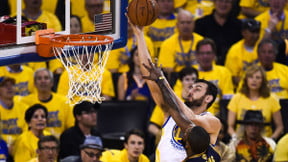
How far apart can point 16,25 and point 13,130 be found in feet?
9.11

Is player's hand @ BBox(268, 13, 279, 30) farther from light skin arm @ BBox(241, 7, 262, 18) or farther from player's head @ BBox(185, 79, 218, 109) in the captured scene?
player's head @ BBox(185, 79, 218, 109)

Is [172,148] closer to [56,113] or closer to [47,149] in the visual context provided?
[47,149]

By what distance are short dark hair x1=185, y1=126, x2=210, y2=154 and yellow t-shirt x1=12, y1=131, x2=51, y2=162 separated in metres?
3.13

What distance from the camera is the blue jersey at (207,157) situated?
263 inches

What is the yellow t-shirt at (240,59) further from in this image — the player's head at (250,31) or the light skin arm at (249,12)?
the light skin arm at (249,12)

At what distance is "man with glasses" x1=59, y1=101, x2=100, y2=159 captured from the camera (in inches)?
362

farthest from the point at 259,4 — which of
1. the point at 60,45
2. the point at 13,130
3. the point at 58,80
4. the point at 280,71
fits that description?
the point at 60,45

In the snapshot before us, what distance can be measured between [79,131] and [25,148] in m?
0.70

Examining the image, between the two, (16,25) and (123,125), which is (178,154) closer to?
(16,25)

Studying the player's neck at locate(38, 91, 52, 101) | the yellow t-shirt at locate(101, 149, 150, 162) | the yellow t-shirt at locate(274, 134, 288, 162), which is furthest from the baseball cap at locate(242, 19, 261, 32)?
the player's neck at locate(38, 91, 52, 101)

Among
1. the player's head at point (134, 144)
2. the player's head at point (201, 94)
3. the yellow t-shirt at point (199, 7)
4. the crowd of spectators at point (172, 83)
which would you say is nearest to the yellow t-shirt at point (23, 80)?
the crowd of spectators at point (172, 83)

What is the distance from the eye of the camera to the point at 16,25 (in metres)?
6.99

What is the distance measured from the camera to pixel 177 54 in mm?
A: 10336

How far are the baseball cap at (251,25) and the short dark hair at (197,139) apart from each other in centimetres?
403
